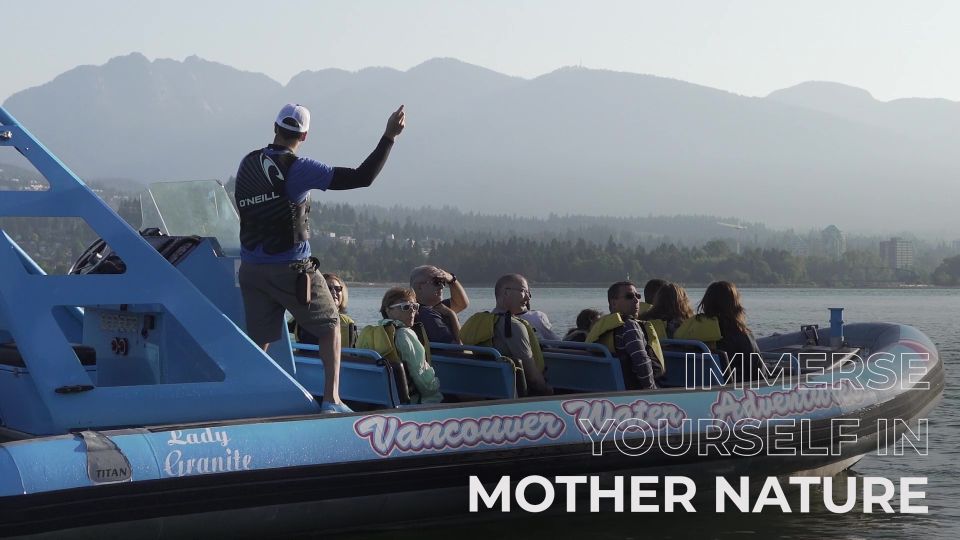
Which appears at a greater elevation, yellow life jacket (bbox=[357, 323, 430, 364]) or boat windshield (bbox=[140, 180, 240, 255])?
boat windshield (bbox=[140, 180, 240, 255])

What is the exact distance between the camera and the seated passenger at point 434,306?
309 inches

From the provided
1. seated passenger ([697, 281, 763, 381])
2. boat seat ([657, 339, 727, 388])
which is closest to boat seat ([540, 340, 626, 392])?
boat seat ([657, 339, 727, 388])

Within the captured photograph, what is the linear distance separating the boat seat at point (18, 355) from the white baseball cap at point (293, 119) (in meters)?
1.67

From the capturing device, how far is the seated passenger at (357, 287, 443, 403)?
23.3ft

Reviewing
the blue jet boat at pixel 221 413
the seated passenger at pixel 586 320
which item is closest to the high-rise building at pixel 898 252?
the seated passenger at pixel 586 320

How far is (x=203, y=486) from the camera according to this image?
6.04 metres

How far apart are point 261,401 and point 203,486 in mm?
581

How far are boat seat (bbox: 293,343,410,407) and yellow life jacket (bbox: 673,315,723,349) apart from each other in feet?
7.56

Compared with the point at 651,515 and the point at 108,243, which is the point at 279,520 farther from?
the point at 651,515

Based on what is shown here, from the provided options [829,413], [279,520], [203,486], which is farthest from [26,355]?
[829,413]

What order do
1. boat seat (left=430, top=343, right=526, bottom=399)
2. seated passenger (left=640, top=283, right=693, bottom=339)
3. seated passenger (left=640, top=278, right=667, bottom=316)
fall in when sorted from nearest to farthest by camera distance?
boat seat (left=430, top=343, right=526, bottom=399)
seated passenger (left=640, top=283, right=693, bottom=339)
seated passenger (left=640, top=278, right=667, bottom=316)

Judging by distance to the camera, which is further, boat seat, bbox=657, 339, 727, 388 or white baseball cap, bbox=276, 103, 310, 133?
boat seat, bbox=657, 339, 727, 388

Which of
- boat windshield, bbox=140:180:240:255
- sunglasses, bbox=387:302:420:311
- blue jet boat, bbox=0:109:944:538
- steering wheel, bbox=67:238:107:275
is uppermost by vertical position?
boat windshield, bbox=140:180:240:255

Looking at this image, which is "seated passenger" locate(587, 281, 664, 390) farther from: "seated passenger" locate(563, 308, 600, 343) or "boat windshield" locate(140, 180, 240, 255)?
"boat windshield" locate(140, 180, 240, 255)
